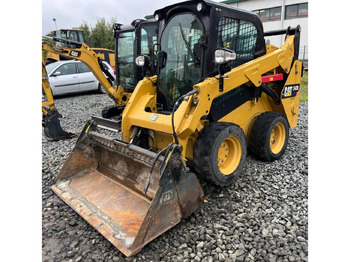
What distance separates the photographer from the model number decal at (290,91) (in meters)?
4.61

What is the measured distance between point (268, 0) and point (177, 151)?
21612mm

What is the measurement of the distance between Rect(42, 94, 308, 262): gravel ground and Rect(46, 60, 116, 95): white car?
25.3ft

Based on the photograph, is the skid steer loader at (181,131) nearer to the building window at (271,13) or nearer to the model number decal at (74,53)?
the model number decal at (74,53)

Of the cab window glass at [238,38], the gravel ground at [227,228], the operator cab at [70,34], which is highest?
the operator cab at [70,34]

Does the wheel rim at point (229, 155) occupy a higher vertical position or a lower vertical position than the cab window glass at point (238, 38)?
lower

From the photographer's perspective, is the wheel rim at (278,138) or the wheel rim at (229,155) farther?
the wheel rim at (278,138)

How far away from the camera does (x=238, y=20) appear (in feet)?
12.1

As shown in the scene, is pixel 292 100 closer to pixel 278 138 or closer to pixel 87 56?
pixel 278 138

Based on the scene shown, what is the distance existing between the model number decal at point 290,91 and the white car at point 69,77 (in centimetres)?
755

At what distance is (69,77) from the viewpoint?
11.1 metres

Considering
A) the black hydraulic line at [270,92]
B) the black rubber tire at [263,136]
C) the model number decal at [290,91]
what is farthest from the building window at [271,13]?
the black rubber tire at [263,136]


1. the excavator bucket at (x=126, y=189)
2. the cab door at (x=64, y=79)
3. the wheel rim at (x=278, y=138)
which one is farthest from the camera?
the cab door at (x=64, y=79)

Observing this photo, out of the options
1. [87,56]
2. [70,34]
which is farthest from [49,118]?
[70,34]

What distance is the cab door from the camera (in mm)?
10742
